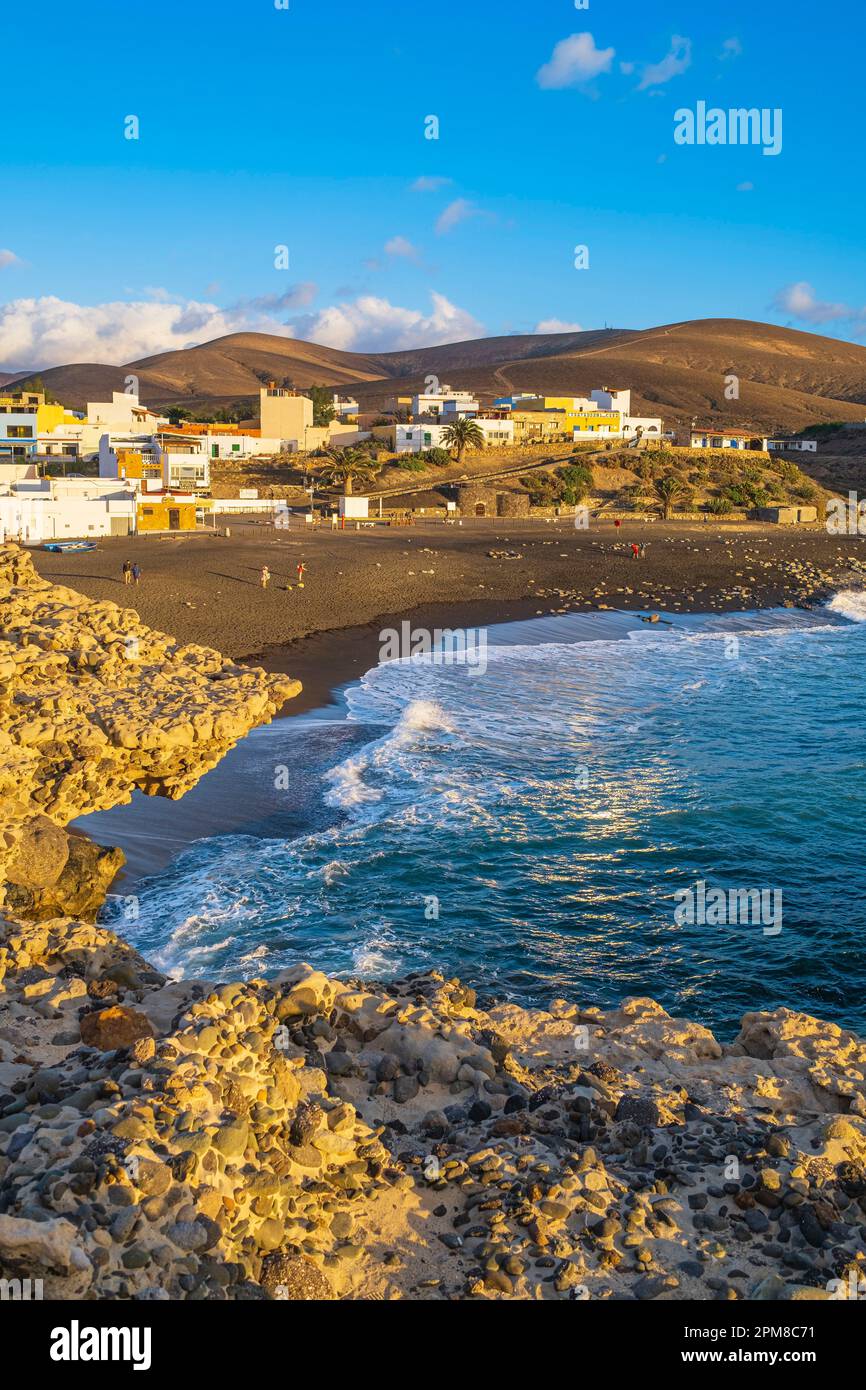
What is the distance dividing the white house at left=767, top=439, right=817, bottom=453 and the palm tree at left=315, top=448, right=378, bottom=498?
45810 millimetres

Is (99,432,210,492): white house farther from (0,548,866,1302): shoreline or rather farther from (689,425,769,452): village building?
(0,548,866,1302): shoreline

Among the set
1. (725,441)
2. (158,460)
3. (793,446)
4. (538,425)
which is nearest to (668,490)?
(538,425)

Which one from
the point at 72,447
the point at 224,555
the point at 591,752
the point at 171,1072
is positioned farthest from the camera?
the point at 72,447

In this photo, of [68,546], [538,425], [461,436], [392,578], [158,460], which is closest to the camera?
[392,578]

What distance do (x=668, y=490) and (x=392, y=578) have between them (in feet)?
128

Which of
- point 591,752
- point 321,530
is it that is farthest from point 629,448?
point 591,752

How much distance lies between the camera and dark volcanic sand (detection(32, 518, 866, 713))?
32844mm

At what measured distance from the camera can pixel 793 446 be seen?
341 ft

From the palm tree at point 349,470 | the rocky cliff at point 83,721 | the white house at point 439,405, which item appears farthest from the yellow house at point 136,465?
the rocky cliff at point 83,721

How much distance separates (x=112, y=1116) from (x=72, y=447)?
78389 millimetres

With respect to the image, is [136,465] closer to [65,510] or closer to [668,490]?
[65,510]

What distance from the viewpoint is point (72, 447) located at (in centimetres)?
7825

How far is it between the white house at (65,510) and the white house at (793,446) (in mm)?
69591

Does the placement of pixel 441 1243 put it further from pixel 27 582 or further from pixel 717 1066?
pixel 27 582
